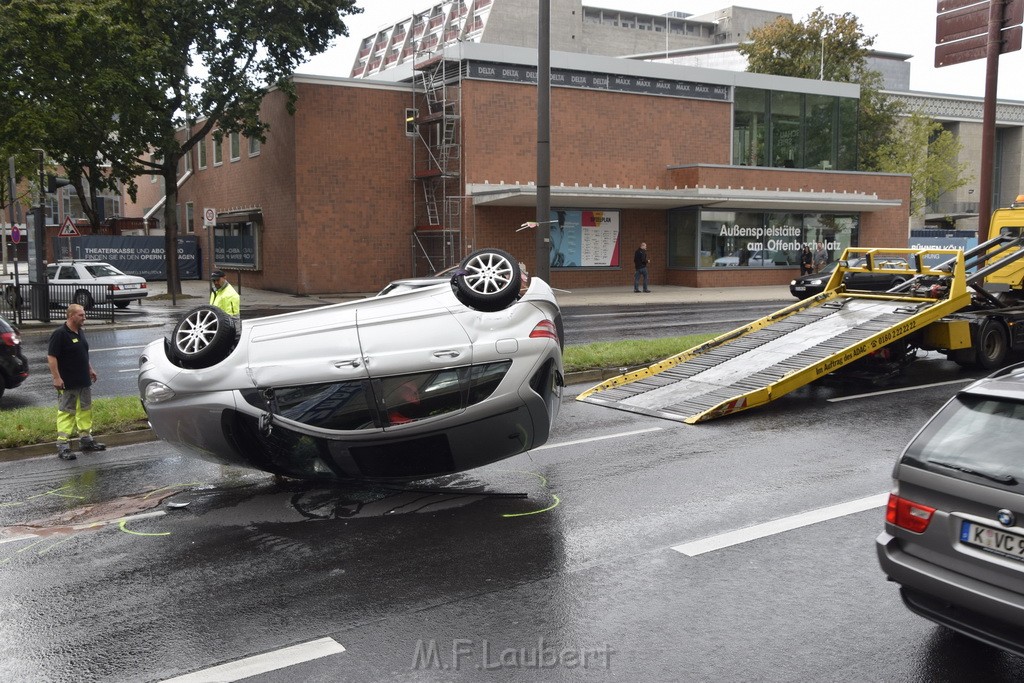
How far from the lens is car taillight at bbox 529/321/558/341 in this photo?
6.91m

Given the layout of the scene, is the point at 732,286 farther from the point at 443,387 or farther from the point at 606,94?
the point at 443,387

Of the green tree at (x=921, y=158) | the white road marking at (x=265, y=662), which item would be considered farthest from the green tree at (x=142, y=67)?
the green tree at (x=921, y=158)

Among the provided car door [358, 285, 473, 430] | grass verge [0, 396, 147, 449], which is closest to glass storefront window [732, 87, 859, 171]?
grass verge [0, 396, 147, 449]

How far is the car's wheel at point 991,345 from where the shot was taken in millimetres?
12914

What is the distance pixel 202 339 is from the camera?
6.71 m

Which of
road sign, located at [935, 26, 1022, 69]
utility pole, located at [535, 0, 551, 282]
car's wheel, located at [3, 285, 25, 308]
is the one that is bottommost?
car's wheel, located at [3, 285, 25, 308]

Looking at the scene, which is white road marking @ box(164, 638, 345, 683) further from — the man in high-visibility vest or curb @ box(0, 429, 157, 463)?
the man in high-visibility vest

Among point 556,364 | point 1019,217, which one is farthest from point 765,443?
point 1019,217

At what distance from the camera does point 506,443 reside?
694cm

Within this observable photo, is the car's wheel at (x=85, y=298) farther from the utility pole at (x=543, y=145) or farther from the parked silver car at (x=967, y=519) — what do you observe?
the parked silver car at (x=967, y=519)

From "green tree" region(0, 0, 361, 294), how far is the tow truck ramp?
20082 millimetres

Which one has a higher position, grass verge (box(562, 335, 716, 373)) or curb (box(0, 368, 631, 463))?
grass verge (box(562, 335, 716, 373))

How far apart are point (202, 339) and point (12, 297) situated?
1874 centimetres

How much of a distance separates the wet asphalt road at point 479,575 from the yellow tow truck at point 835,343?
6.53ft
